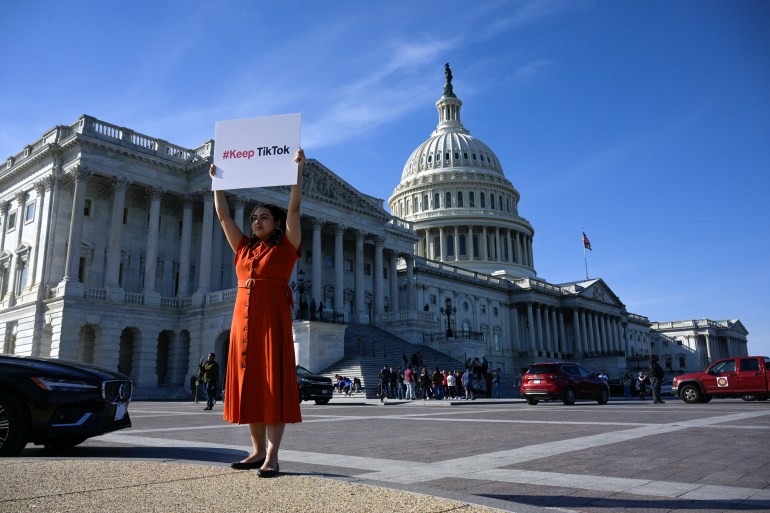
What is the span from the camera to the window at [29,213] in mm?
43903

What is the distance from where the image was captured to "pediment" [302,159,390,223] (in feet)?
168

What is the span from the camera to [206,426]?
13.4 m

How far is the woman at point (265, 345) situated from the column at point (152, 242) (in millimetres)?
39052

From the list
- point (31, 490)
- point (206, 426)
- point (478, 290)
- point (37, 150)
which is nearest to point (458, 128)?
point (478, 290)

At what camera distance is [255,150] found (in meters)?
5.92

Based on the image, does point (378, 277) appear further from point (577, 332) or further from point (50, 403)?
point (50, 403)

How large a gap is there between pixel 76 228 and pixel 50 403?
35.6 m

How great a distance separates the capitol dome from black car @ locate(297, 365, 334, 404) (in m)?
68.8

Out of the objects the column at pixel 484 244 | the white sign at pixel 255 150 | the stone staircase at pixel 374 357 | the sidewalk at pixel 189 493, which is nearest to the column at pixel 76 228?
the stone staircase at pixel 374 357

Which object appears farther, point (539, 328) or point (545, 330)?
point (545, 330)

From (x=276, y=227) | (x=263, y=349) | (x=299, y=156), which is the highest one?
(x=299, y=156)

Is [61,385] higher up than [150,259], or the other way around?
[150,259]

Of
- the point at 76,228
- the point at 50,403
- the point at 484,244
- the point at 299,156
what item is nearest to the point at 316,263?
the point at 76,228

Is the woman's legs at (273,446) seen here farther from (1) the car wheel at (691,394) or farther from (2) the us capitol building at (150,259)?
(2) the us capitol building at (150,259)
